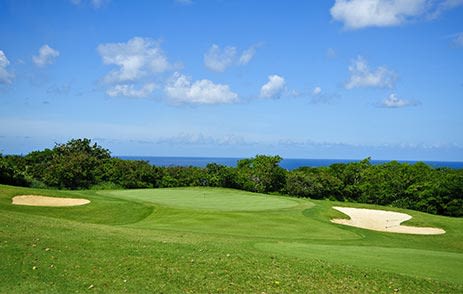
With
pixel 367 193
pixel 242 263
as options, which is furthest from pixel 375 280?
pixel 367 193

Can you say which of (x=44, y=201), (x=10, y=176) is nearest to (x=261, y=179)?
(x=10, y=176)

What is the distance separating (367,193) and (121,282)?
5802 cm

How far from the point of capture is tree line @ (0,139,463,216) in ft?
181

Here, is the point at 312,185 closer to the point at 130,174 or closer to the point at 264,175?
the point at 264,175

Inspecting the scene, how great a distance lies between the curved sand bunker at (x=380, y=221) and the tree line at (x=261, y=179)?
25.1 m

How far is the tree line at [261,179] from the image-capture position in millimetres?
55219

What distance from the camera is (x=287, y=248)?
16.2m

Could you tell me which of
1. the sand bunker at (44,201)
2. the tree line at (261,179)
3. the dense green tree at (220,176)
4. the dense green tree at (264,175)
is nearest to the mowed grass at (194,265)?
the sand bunker at (44,201)

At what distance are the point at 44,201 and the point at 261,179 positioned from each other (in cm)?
3796

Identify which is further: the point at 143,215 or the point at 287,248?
the point at 143,215

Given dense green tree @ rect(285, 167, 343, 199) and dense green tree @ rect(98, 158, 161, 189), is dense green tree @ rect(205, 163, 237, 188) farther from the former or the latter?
dense green tree @ rect(285, 167, 343, 199)

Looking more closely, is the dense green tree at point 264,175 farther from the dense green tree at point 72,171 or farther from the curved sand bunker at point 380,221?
the curved sand bunker at point 380,221

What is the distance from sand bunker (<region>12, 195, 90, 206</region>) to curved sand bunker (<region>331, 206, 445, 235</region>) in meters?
17.4

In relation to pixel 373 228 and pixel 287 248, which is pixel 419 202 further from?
pixel 287 248
